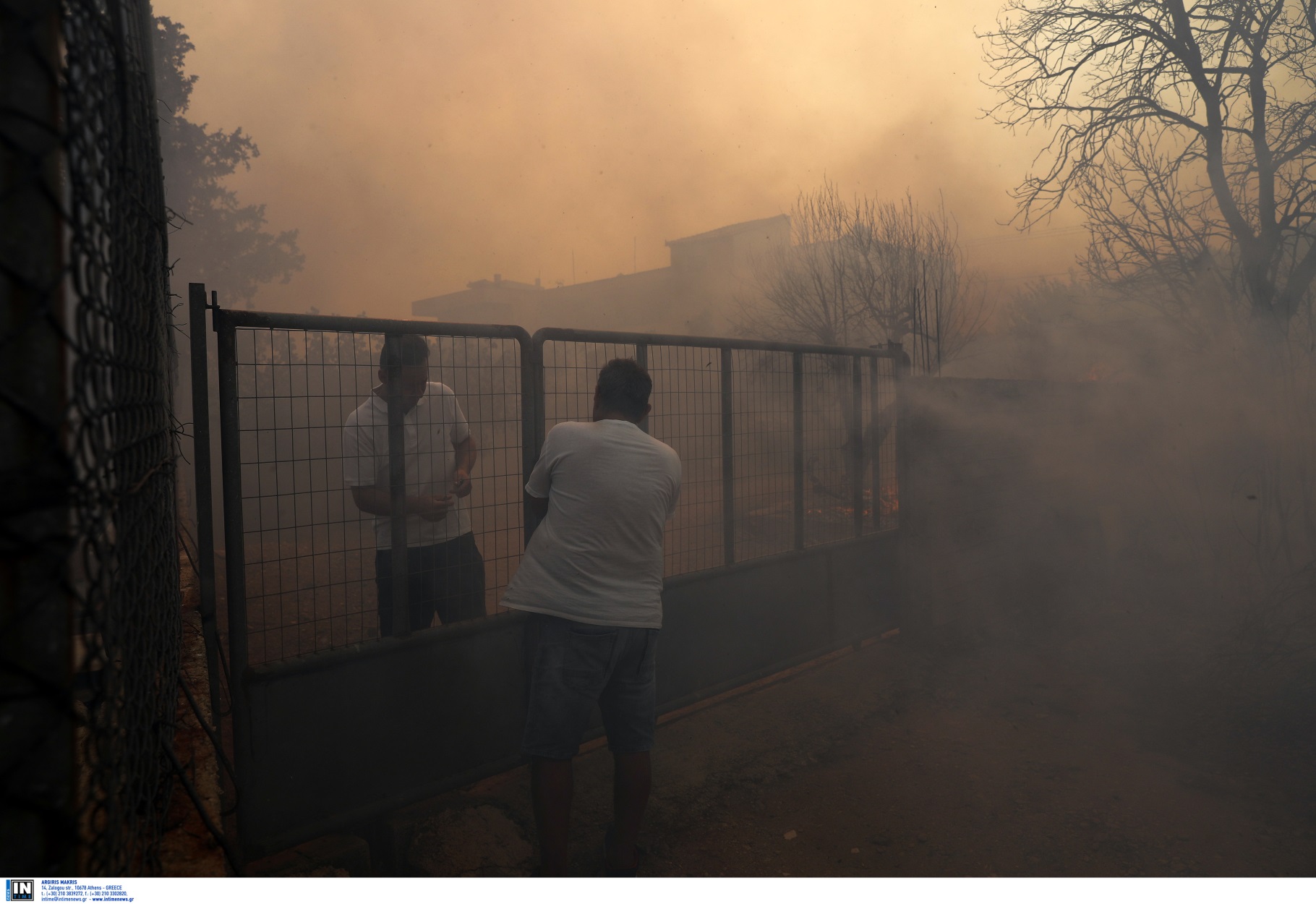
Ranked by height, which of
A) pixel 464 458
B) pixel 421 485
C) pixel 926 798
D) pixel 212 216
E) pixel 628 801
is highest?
pixel 212 216

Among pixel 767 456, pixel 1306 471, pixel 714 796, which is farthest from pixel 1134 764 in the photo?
pixel 1306 471

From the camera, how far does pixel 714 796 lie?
12.6 feet

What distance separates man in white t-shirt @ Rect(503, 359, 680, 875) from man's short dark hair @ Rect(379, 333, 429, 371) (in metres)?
0.87

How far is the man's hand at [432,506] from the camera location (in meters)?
3.47

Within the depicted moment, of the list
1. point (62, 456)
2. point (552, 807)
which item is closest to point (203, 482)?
point (552, 807)

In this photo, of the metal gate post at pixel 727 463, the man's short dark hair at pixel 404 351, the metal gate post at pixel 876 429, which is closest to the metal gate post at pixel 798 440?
the metal gate post at pixel 727 463

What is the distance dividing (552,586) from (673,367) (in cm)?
199

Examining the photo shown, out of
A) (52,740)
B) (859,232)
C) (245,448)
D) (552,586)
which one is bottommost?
(552,586)

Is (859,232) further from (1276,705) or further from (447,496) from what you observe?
(447,496)

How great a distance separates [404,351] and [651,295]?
1306 inches

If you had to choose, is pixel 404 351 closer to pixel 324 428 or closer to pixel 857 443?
pixel 324 428

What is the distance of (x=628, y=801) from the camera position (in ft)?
10.1

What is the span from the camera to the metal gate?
119 inches

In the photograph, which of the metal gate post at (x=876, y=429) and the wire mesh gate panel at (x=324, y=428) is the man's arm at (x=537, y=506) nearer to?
the wire mesh gate panel at (x=324, y=428)
